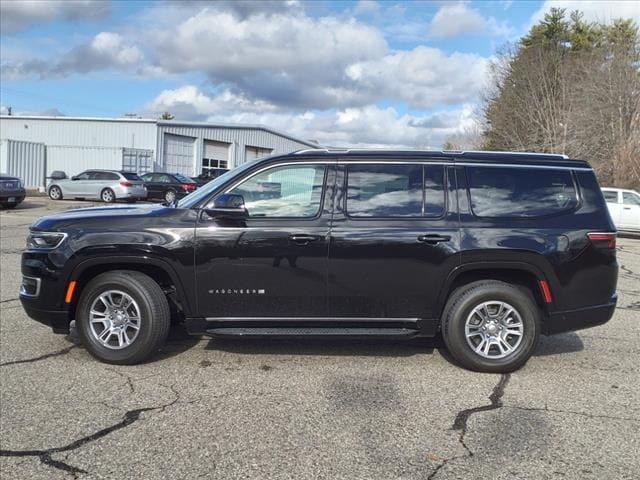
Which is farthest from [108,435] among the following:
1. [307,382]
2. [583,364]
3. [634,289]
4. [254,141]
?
[254,141]

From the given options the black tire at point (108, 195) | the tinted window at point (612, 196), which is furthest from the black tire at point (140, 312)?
the black tire at point (108, 195)

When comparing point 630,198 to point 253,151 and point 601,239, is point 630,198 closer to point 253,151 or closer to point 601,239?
point 601,239

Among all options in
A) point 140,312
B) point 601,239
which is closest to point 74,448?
point 140,312

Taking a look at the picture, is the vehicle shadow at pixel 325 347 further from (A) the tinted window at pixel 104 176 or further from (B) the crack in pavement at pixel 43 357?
(A) the tinted window at pixel 104 176

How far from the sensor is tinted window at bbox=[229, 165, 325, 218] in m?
4.96

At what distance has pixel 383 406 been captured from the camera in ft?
14.0

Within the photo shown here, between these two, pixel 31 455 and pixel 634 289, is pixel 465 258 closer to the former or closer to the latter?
pixel 31 455

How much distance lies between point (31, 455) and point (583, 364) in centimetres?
464

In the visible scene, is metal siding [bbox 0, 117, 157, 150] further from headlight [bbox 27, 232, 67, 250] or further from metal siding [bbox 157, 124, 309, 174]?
headlight [bbox 27, 232, 67, 250]

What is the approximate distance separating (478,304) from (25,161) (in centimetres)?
3565

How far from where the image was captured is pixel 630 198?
19516mm

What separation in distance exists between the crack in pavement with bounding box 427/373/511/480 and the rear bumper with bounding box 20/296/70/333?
341 cm

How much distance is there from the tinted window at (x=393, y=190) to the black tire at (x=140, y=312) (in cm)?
185

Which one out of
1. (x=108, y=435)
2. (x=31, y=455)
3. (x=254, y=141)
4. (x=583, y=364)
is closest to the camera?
(x=31, y=455)
